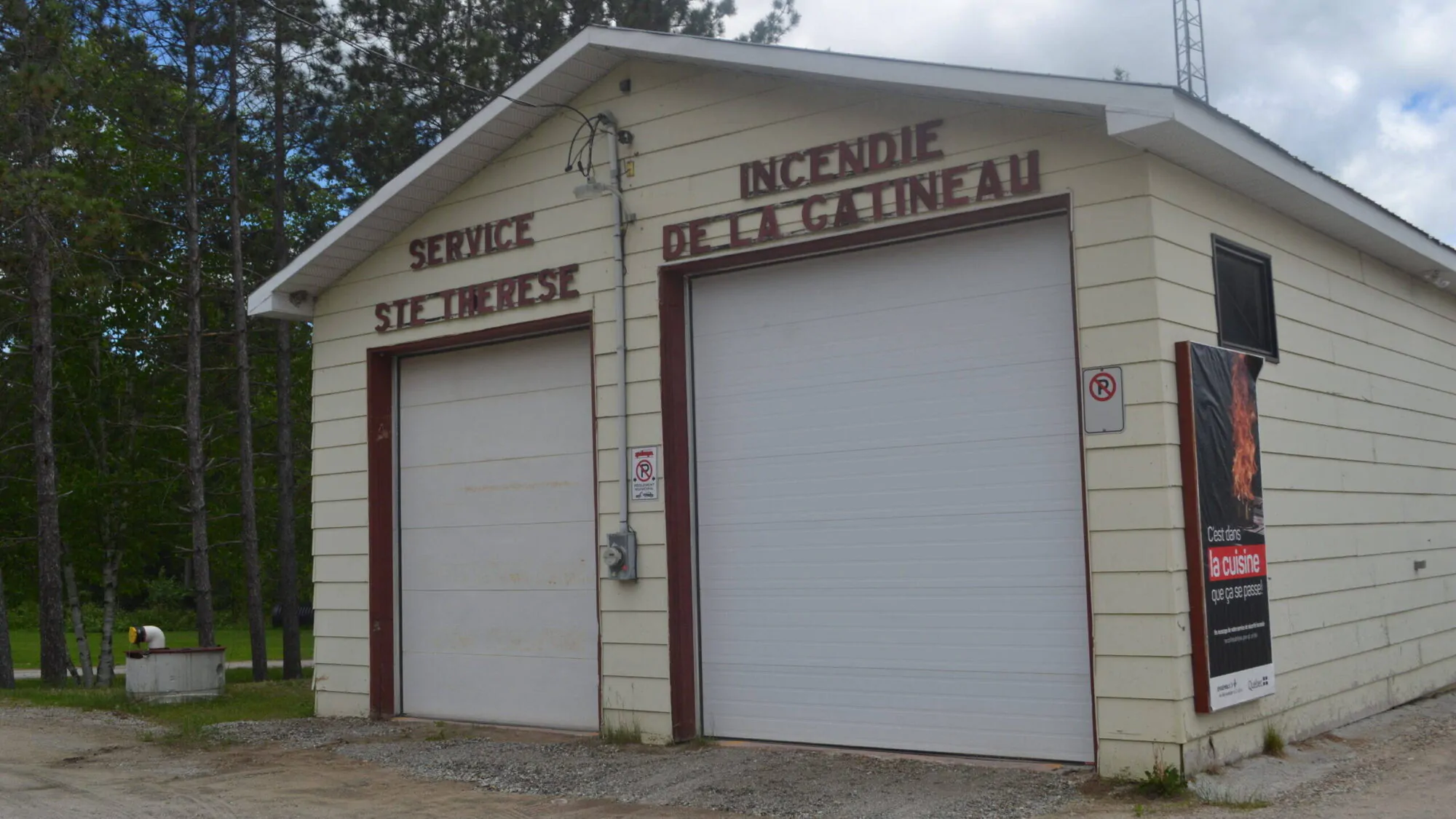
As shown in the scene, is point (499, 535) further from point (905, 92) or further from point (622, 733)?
point (905, 92)

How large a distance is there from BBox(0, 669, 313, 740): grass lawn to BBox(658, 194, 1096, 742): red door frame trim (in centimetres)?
449

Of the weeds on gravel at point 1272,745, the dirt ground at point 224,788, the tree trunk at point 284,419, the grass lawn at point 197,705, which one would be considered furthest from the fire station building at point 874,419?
the tree trunk at point 284,419

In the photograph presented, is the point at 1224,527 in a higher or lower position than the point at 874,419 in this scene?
lower

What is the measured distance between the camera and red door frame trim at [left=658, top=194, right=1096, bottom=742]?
1020 centimetres

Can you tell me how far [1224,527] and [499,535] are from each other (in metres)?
6.26

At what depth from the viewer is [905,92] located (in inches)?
366

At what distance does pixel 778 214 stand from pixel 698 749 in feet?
13.1

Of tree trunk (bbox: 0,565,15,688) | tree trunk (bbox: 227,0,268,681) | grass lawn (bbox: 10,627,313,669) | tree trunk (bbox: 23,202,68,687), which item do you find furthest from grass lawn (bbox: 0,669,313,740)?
grass lawn (bbox: 10,627,313,669)

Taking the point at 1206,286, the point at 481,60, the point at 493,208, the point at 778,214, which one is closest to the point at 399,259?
the point at 493,208

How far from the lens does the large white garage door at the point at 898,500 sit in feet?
29.2

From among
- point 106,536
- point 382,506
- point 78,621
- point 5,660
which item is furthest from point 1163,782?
point 78,621

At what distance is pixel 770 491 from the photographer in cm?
1022

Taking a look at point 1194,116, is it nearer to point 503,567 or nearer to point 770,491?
point 770,491

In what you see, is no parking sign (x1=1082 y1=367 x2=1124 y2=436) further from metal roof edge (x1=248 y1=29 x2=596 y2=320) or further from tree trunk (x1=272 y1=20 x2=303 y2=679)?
tree trunk (x1=272 y1=20 x2=303 y2=679)
